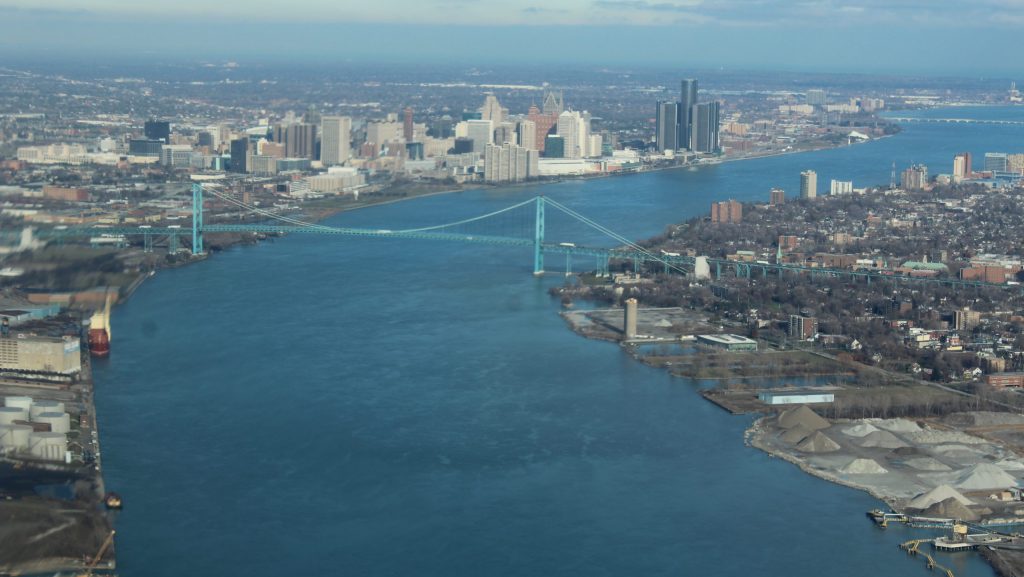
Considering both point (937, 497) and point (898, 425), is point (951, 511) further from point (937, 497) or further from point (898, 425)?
point (898, 425)

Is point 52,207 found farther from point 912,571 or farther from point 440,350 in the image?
point 912,571

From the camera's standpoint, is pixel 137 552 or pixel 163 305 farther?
pixel 163 305

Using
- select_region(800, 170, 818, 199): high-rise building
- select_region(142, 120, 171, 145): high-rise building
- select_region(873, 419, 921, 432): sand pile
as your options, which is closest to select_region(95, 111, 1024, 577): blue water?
select_region(873, 419, 921, 432): sand pile

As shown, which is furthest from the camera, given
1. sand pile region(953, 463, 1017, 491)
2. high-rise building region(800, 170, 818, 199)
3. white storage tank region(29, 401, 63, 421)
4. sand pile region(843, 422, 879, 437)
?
high-rise building region(800, 170, 818, 199)

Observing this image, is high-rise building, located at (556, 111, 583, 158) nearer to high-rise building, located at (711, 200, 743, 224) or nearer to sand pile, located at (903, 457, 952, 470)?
high-rise building, located at (711, 200, 743, 224)

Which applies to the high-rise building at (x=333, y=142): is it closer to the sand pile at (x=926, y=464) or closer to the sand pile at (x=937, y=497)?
the sand pile at (x=926, y=464)

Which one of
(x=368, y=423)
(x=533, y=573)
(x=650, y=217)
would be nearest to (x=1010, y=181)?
(x=650, y=217)
